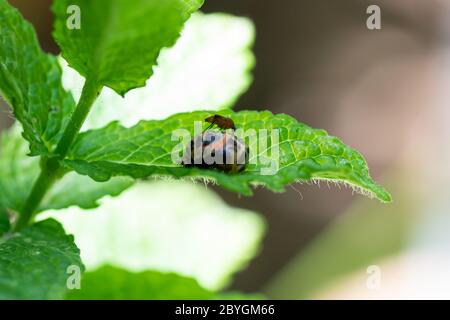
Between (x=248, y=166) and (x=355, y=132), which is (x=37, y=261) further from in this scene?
(x=355, y=132)

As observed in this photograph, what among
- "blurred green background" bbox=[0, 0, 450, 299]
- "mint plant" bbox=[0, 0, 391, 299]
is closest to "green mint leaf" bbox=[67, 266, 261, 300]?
"mint plant" bbox=[0, 0, 391, 299]

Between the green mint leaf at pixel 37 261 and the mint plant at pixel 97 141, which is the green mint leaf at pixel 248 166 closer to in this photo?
the mint plant at pixel 97 141

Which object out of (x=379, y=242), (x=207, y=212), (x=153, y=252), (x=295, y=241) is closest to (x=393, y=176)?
(x=379, y=242)

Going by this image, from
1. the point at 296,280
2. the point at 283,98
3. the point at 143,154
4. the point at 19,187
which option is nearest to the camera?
the point at 143,154

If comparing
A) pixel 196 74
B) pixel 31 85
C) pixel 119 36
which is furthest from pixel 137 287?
pixel 196 74

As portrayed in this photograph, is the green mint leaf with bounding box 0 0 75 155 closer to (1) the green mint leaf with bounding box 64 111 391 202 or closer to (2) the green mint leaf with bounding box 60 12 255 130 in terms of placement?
(1) the green mint leaf with bounding box 64 111 391 202
